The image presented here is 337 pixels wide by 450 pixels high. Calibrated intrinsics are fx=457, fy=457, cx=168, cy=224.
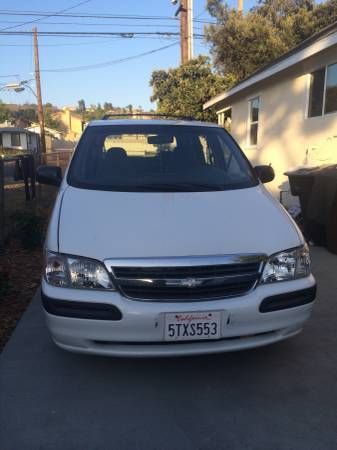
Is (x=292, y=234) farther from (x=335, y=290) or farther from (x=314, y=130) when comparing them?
(x=314, y=130)

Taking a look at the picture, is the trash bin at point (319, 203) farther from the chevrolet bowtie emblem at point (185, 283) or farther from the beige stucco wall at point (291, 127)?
the chevrolet bowtie emblem at point (185, 283)

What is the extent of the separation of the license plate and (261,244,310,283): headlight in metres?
0.43

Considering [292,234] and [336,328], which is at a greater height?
[292,234]

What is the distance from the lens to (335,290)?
4898mm

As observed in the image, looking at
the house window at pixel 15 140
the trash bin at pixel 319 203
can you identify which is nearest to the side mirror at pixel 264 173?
the trash bin at pixel 319 203

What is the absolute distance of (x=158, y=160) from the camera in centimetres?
416

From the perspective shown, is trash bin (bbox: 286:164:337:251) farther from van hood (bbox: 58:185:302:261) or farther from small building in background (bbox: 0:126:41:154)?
small building in background (bbox: 0:126:41:154)

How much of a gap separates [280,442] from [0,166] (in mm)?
5302

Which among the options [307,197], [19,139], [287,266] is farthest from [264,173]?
[19,139]

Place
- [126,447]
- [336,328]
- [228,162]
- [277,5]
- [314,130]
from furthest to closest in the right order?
[277,5], [314,130], [228,162], [336,328], [126,447]

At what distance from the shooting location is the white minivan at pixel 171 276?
9.00 ft

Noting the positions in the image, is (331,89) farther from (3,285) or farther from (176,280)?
(176,280)

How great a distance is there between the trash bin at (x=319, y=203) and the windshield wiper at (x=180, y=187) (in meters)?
3.06

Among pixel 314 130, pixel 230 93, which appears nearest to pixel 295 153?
pixel 314 130
